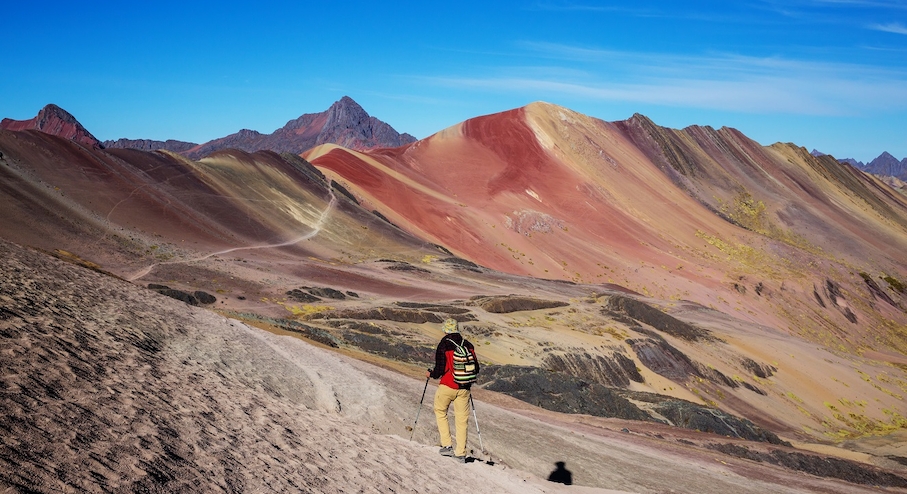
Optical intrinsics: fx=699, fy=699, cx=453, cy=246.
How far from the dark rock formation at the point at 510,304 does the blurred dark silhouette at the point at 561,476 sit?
23.5 meters

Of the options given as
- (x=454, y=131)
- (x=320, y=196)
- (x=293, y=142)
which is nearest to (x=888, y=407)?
(x=320, y=196)

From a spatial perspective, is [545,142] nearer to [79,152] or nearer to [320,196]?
[320,196]

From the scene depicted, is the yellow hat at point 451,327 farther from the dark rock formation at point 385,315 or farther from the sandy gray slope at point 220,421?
the dark rock formation at point 385,315

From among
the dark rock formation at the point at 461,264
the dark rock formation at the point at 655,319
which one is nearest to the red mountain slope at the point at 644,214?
the dark rock formation at the point at 461,264

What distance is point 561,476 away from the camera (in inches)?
501

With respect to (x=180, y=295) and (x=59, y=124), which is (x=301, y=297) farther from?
(x=59, y=124)

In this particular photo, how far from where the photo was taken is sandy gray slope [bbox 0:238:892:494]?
6.62m

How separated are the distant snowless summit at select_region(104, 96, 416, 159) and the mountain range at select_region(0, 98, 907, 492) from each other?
94.1m

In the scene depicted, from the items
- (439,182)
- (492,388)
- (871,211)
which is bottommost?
(492,388)

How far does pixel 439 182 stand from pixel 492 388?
59537mm

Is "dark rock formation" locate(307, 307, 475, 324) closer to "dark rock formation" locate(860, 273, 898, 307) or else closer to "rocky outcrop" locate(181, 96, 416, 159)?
"dark rock formation" locate(860, 273, 898, 307)

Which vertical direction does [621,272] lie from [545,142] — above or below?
below

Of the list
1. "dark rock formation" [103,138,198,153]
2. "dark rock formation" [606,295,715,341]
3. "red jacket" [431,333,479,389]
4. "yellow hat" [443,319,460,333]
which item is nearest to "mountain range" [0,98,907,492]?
"dark rock formation" [606,295,715,341]

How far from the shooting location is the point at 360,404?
1291 cm
